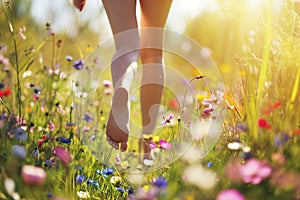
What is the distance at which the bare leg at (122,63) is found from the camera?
6.56ft

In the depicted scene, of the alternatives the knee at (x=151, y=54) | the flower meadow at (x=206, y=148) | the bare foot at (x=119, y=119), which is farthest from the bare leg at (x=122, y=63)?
the knee at (x=151, y=54)

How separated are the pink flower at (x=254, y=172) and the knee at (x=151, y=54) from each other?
1181 mm

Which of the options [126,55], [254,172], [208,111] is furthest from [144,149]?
[254,172]

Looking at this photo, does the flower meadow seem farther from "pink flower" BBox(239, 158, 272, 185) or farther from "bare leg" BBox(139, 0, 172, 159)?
"bare leg" BBox(139, 0, 172, 159)

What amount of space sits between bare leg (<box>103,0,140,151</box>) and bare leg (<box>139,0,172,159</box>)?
0.20 metres

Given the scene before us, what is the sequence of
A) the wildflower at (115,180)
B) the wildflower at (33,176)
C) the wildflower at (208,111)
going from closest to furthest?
the wildflower at (33,176) < the wildflower at (115,180) < the wildflower at (208,111)

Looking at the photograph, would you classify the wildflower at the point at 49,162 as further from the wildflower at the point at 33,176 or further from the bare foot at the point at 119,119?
the wildflower at the point at 33,176

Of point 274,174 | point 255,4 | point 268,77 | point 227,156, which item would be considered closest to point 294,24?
point 268,77

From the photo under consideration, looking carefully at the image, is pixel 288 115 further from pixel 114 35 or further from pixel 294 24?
pixel 114 35

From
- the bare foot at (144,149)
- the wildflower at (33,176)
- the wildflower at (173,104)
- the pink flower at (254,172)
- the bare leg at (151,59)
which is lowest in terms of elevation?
the wildflower at (33,176)

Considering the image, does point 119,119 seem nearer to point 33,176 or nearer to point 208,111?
point 208,111

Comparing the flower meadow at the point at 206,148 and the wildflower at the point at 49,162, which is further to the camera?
the wildflower at the point at 49,162

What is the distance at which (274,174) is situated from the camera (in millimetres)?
1266

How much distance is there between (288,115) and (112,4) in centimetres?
85
